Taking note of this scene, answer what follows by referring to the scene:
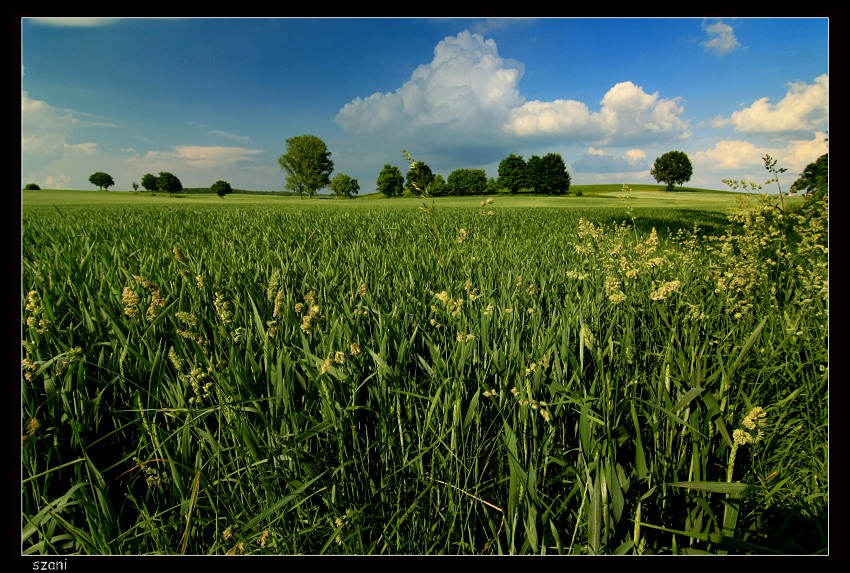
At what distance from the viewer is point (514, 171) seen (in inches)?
796

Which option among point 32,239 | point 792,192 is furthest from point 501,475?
point 32,239

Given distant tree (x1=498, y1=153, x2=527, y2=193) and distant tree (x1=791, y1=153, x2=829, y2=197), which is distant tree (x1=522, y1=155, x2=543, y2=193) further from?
distant tree (x1=791, y1=153, x2=829, y2=197)

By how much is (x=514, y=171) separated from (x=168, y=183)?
57870mm

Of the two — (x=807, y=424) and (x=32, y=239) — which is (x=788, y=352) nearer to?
(x=807, y=424)

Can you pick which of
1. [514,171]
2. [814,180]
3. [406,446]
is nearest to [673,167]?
[514,171]

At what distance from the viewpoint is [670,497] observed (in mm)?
1122

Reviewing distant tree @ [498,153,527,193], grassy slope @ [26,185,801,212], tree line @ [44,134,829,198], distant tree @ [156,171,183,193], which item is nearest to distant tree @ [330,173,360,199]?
tree line @ [44,134,829,198]

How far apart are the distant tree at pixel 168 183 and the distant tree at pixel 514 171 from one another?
5584 centimetres

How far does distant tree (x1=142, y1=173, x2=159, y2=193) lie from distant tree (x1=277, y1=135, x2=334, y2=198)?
2294 cm

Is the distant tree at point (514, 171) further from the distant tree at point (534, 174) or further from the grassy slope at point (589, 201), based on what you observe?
the grassy slope at point (589, 201)

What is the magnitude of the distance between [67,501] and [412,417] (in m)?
1.02

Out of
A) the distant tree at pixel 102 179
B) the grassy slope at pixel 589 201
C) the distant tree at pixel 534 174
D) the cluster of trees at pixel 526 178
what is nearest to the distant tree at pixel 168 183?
the distant tree at pixel 102 179

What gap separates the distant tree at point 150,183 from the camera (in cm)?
6000

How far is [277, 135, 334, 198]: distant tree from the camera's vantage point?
162ft
